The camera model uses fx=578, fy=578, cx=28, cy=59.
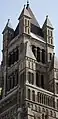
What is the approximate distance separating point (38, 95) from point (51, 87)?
285cm

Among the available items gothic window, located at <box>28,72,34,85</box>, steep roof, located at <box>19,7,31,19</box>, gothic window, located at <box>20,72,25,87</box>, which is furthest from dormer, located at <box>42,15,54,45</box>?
gothic window, located at <box>20,72,25,87</box>

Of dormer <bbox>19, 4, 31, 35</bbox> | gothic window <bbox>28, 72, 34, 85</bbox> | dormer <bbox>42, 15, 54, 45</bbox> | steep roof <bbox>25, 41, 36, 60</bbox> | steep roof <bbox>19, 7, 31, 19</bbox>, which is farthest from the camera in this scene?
dormer <bbox>42, 15, 54, 45</bbox>

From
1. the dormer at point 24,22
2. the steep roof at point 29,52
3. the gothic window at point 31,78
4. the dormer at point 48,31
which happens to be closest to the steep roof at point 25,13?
the dormer at point 24,22

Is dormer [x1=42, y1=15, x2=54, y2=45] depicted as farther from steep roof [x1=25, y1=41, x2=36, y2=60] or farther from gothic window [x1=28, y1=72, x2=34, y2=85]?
gothic window [x1=28, y1=72, x2=34, y2=85]

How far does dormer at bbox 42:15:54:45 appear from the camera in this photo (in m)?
59.9

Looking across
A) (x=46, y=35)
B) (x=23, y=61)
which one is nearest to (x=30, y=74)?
(x=23, y=61)

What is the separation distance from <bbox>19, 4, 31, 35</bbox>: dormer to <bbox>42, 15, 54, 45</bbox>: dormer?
258 cm

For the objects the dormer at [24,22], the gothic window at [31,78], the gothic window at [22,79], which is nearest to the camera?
the gothic window at [22,79]

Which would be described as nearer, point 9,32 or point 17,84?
point 17,84

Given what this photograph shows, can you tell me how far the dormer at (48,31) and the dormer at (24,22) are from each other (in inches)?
101

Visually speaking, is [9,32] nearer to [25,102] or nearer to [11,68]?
[11,68]

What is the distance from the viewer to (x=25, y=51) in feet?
180

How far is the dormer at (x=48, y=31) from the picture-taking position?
196 feet

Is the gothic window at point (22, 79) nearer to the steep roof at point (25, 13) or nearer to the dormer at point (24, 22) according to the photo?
the dormer at point (24, 22)
